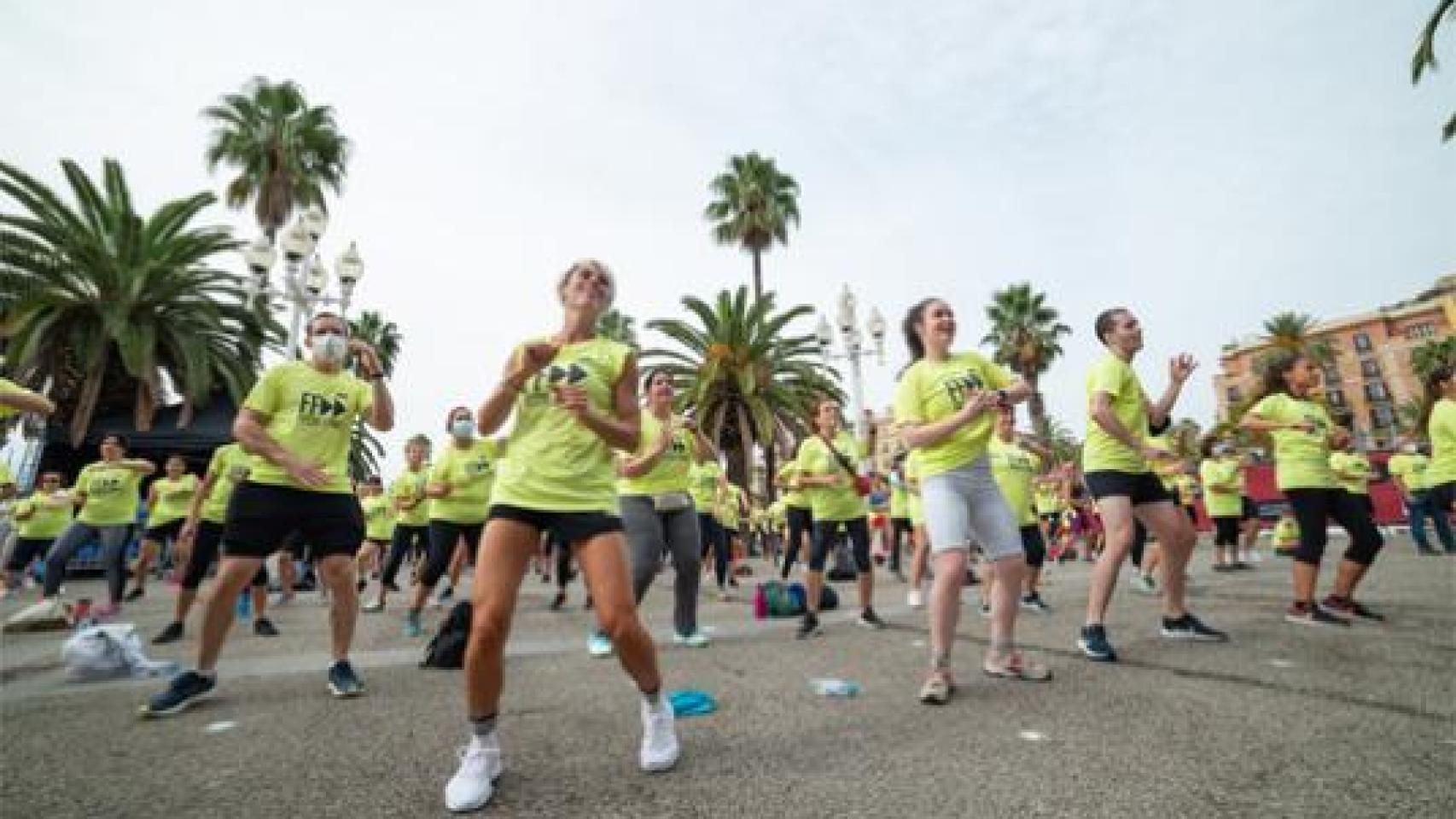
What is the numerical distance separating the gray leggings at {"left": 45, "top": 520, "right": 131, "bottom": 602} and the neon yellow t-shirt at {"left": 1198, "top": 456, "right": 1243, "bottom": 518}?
576 inches

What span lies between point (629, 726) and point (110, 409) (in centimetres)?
3031

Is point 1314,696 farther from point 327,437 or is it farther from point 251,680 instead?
point 251,680

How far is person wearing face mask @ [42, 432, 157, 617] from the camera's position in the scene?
8.08 metres

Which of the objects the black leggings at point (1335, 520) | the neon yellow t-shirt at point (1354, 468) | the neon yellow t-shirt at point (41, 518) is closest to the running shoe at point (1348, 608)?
the black leggings at point (1335, 520)

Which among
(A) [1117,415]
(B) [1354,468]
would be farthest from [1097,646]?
(B) [1354,468]

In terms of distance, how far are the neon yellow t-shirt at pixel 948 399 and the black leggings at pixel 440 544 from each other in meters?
4.27

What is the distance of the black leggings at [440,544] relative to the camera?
641 centimetres

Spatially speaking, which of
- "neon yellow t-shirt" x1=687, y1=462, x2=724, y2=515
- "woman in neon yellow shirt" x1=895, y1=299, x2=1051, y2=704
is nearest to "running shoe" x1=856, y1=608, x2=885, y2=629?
"woman in neon yellow shirt" x1=895, y1=299, x2=1051, y2=704

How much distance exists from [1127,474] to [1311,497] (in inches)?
83.8

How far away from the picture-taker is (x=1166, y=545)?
4.52 metres

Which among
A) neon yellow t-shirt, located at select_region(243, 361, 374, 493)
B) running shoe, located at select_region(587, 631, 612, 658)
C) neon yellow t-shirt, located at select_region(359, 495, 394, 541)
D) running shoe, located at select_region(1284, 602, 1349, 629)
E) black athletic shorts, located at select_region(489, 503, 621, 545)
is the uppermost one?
neon yellow t-shirt, located at select_region(243, 361, 374, 493)

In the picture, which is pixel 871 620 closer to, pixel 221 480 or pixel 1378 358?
pixel 221 480

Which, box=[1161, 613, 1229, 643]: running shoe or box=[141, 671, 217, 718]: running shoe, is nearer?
box=[141, 671, 217, 718]: running shoe

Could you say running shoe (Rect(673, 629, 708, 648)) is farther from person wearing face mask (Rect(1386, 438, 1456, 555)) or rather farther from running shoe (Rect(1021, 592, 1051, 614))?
person wearing face mask (Rect(1386, 438, 1456, 555))
